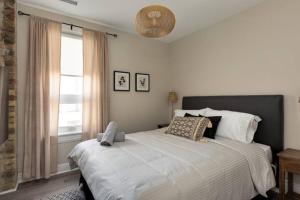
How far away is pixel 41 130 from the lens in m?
2.56

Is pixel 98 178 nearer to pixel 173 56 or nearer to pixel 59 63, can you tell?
pixel 59 63

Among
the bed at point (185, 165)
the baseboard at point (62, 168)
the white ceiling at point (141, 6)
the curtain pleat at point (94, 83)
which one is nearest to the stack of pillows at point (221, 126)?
the bed at point (185, 165)

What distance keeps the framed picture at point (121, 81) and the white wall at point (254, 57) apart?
4.29 feet

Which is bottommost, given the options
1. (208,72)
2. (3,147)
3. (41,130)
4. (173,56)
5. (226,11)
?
(3,147)

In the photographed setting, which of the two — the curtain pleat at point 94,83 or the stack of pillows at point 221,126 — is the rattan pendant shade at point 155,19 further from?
the curtain pleat at point 94,83

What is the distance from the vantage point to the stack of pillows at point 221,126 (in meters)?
2.27

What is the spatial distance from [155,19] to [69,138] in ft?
7.96

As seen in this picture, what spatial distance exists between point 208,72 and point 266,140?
151 centimetres

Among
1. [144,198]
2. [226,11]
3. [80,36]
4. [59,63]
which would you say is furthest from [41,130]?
[226,11]

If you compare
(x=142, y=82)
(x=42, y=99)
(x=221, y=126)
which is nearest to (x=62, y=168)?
(x=42, y=99)

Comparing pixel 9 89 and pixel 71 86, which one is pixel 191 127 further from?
pixel 9 89

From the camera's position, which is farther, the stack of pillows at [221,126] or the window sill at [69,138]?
the window sill at [69,138]

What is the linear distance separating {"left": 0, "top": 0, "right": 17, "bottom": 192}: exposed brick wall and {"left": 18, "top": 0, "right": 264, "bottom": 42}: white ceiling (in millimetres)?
342

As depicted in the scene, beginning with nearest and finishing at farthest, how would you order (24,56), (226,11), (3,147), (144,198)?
(144,198), (3,147), (24,56), (226,11)
